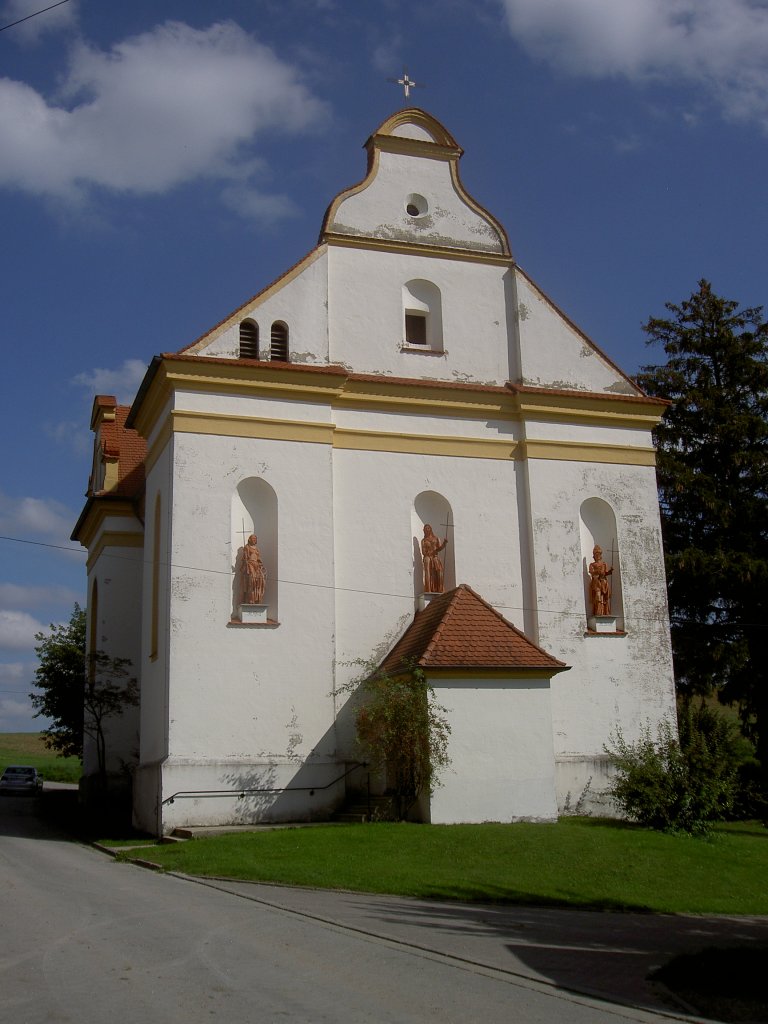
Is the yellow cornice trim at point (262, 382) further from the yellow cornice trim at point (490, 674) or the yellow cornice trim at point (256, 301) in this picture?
the yellow cornice trim at point (490, 674)

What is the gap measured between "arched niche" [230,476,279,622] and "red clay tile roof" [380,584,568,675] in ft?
9.80

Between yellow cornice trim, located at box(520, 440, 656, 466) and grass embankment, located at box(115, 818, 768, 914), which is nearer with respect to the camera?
grass embankment, located at box(115, 818, 768, 914)

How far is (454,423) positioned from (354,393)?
2.50 meters

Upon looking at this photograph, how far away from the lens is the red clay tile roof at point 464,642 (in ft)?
68.2

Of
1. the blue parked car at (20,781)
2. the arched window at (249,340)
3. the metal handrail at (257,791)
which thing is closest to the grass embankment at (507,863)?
the metal handrail at (257,791)

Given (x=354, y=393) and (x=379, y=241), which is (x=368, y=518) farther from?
(x=379, y=241)

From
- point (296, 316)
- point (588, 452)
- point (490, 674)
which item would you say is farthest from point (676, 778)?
point (296, 316)

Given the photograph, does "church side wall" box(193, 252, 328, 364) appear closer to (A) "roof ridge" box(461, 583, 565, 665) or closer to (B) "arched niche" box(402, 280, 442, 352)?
(B) "arched niche" box(402, 280, 442, 352)

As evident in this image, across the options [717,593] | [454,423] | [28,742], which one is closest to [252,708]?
[454,423]

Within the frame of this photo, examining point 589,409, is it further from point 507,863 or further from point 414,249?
point 507,863

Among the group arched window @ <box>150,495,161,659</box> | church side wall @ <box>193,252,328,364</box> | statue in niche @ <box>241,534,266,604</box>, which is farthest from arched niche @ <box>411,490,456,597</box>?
arched window @ <box>150,495,161,659</box>

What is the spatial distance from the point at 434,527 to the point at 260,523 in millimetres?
4175

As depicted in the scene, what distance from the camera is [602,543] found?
2550 centimetres

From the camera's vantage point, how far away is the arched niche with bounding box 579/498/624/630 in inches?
981
